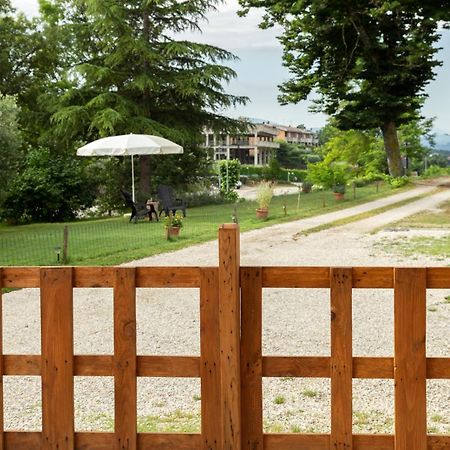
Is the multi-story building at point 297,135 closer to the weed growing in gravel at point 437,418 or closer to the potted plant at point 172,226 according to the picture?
the potted plant at point 172,226

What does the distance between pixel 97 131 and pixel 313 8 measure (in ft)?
35.1

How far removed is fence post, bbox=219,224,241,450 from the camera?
333 cm

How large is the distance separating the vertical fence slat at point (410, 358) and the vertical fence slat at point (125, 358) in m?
1.11

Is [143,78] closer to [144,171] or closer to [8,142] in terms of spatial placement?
[144,171]

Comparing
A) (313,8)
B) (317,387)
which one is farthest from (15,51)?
(317,387)

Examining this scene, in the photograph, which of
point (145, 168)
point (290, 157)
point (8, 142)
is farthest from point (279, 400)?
point (290, 157)

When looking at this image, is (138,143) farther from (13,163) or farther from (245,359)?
(245,359)

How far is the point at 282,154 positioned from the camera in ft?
262

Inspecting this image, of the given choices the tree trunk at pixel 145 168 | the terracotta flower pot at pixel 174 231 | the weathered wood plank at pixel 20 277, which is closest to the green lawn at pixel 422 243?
the terracotta flower pot at pixel 174 231

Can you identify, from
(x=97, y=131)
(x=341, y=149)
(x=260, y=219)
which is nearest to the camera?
(x=260, y=219)

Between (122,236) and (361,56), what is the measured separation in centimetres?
2243

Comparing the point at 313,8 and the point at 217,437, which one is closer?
the point at 217,437

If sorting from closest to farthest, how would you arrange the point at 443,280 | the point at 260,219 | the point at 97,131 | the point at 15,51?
the point at 443,280 → the point at 260,219 → the point at 97,131 → the point at 15,51

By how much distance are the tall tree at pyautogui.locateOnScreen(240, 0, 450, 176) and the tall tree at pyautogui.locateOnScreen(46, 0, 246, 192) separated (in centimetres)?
630
